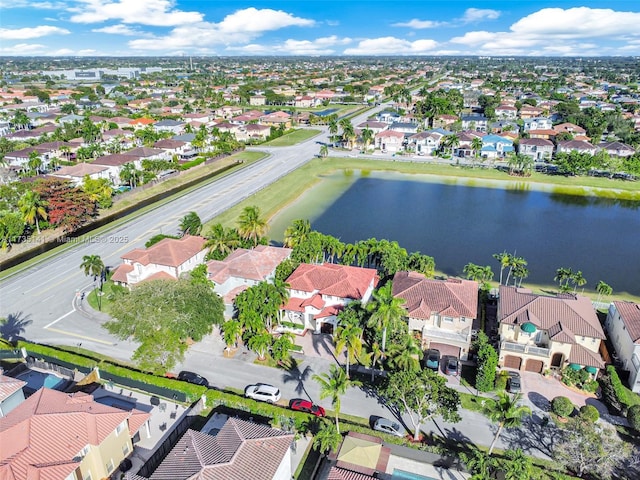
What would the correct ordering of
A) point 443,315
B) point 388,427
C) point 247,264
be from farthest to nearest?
point 247,264 < point 443,315 < point 388,427

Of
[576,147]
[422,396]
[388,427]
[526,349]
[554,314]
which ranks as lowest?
[388,427]

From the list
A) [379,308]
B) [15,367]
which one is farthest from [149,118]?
[379,308]

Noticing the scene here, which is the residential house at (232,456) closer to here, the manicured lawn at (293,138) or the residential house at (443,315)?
the residential house at (443,315)

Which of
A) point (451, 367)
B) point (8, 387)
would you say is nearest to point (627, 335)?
point (451, 367)

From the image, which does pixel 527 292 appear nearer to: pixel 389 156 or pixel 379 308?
pixel 379 308

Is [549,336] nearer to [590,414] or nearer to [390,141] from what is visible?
[590,414]

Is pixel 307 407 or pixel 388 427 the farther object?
pixel 307 407

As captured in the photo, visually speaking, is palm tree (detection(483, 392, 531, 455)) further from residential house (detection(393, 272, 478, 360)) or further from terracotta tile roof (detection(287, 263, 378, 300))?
terracotta tile roof (detection(287, 263, 378, 300))
